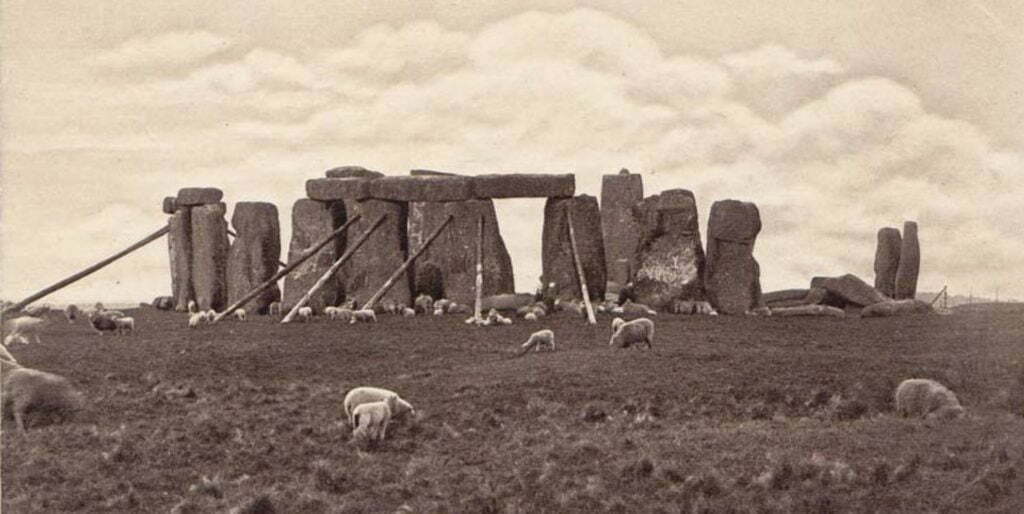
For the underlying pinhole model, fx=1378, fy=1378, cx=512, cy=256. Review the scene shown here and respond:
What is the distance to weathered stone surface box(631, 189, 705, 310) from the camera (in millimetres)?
26141

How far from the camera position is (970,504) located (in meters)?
11.9

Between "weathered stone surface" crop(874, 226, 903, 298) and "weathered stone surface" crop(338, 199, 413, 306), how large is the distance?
12.1 metres

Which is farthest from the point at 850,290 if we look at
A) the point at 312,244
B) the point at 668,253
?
the point at 312,244

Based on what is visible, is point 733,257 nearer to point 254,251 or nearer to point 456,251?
point 456,251

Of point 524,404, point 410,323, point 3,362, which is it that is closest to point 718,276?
point 410,323

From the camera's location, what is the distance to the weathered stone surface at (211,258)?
27219mm

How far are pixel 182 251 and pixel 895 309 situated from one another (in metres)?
14.3

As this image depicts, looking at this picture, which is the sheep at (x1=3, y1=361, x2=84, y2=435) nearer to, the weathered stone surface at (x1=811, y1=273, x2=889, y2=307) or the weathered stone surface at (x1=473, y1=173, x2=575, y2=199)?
the weathered stone surface at (x1=473, y1=173, x2=575, y2=199)

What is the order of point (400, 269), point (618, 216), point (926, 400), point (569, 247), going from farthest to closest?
point (618, 216) < point (569, 247) < point (400, 269) < point (926, 400)

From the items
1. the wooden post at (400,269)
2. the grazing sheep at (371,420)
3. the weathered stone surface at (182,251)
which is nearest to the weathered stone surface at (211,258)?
the weathered stone surface at (182,251)

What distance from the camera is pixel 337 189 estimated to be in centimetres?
2661

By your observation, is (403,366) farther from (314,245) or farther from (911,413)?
(314,245)

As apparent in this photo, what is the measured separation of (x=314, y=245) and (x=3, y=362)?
11.0 metres

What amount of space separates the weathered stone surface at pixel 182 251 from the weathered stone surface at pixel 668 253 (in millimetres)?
9103
